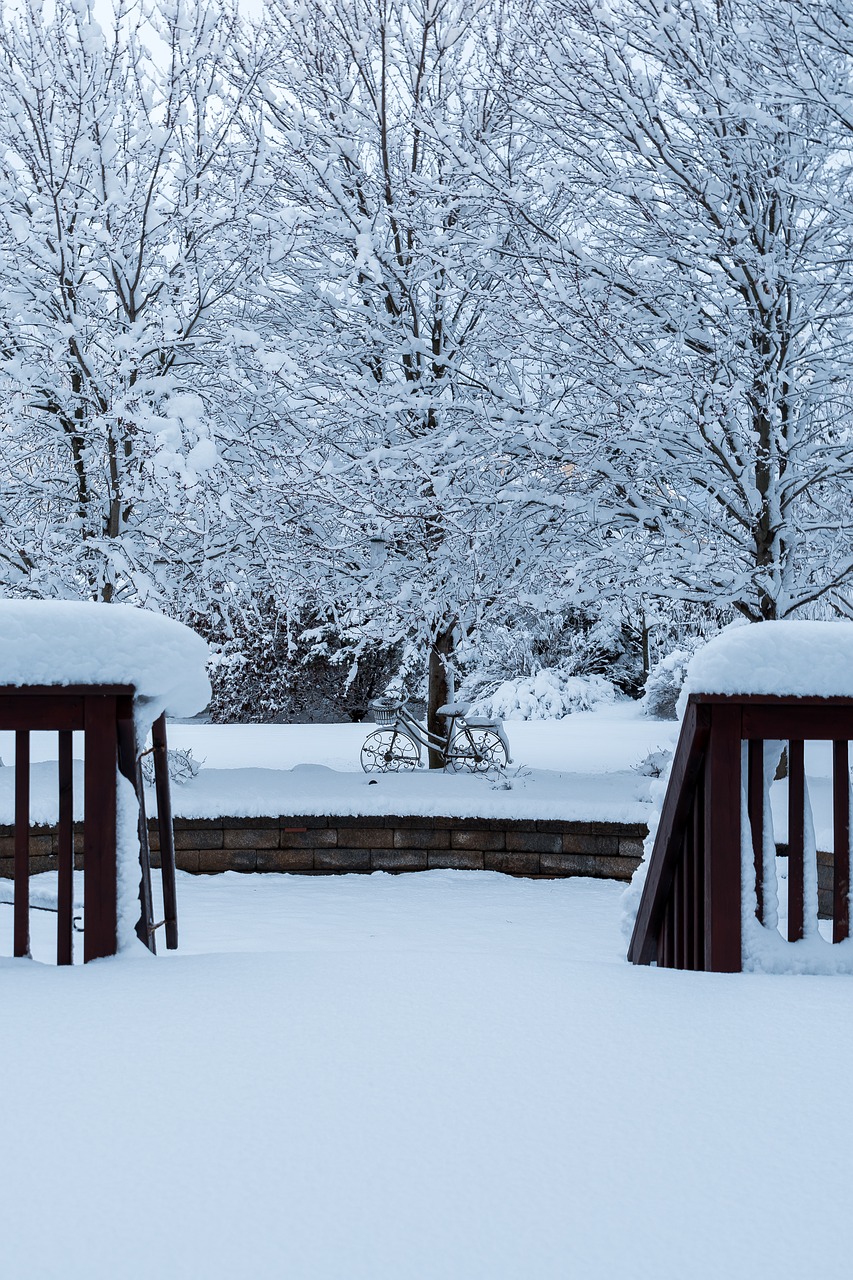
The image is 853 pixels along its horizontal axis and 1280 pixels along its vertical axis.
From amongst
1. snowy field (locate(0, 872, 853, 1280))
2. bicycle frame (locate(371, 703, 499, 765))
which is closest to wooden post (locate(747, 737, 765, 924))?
snowy field (locate(0, 872, 853, 1280))

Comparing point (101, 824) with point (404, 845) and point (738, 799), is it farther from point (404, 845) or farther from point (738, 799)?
point (404, 845)

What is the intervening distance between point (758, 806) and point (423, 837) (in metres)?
4.46

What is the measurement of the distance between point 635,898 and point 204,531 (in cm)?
485

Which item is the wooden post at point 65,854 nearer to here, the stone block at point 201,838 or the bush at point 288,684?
the stone block at point 201,838

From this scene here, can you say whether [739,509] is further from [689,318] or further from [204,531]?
[204,531]

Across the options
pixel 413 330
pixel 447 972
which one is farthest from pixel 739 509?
pixel 447 972

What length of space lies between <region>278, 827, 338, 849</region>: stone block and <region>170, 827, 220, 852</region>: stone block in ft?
1.36

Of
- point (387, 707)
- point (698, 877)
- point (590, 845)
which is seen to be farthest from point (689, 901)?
point (387, 707)

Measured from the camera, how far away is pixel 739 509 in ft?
25.5

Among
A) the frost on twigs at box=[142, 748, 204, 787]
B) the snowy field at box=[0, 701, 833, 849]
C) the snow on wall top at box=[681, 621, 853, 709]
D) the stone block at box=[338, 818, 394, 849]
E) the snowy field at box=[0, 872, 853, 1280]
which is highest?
the snow on wall top at box=[681, 621, 853, 709]

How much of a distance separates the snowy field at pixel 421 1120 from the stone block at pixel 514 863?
4.21 meters

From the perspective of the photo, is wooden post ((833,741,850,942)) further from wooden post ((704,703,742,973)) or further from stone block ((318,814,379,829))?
stone block ((318,814,379,829))

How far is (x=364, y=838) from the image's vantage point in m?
6.92

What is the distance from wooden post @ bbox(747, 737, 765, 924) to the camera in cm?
266
